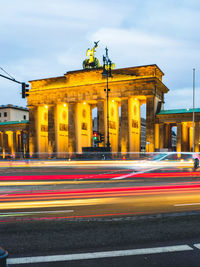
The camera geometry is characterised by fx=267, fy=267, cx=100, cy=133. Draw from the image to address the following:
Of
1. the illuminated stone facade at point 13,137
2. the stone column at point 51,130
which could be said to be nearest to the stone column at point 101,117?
the stone column at point 51,130

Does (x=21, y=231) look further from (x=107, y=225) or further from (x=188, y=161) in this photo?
(x=188, y=161)

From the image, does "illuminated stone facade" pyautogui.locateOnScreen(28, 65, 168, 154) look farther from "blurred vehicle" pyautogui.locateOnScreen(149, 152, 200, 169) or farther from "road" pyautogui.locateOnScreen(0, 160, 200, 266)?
"road" pyautogui.locateOnScreen(0, 160, 200, 266)

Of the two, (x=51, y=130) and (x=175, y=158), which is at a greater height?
(x=51, y=130)

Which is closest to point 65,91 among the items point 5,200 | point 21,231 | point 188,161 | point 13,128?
point 13,128

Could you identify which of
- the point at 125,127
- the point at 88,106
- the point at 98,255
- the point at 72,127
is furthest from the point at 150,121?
the point at 98,255

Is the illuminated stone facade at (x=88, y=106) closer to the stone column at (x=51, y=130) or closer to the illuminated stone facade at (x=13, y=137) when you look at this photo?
the stone column at (x=51, y=130)

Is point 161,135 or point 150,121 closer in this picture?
point 161,135

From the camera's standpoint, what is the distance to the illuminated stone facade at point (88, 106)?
5169cm

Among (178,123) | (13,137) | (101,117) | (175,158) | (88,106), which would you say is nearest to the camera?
(175,158)

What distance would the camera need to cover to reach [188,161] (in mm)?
26500

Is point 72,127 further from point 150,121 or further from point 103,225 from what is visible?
point 103,225

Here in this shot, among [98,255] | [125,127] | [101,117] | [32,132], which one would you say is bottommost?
[98,255]

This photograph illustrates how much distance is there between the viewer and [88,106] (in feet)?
206

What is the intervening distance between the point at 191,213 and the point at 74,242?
3.94 m
